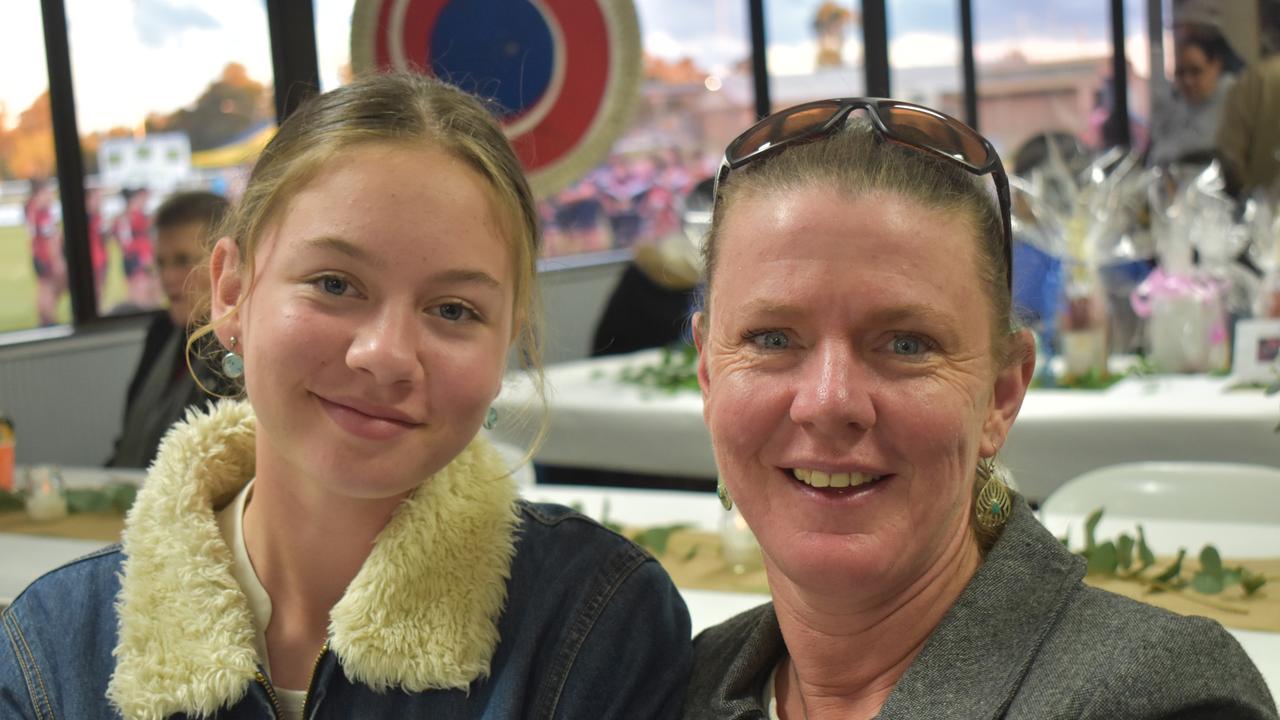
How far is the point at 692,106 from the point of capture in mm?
9375

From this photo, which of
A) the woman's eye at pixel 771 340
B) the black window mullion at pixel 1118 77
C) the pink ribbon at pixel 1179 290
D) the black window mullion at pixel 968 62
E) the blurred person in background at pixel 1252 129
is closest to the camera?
the woman's eye at pixel 771 340

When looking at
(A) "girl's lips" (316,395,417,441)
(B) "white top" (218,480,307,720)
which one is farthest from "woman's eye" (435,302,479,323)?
(B) "white top" (218,480,307,720)

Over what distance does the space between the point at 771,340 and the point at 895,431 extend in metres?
0.13

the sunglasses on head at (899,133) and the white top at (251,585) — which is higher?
the sunglasses on head at (899,133)

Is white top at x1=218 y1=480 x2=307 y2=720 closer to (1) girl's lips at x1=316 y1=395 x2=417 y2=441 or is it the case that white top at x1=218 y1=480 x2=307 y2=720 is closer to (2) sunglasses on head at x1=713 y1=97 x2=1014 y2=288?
(1) girl's lips at x1=316 y1=395 x2=417 y2=441

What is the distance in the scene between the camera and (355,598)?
1307 mm

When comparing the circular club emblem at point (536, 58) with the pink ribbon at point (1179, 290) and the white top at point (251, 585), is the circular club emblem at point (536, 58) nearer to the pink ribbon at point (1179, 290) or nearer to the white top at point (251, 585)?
the white top at point (251, 585)

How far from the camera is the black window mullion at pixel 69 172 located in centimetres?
344

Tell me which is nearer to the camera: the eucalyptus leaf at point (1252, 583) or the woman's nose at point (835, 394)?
the woman's nose at point (835, 394)

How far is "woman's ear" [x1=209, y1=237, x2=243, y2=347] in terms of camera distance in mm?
1368

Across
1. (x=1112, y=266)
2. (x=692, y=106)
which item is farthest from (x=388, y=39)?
(x=692, y=106)

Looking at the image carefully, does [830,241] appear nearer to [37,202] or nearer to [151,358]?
[151,358]

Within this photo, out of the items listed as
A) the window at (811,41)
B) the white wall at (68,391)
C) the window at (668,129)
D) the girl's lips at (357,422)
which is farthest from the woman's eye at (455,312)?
the window at (811,41)

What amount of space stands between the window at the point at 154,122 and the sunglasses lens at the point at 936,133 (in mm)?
4501
